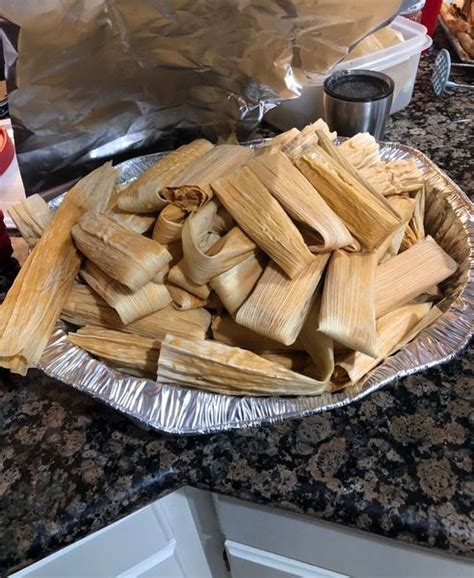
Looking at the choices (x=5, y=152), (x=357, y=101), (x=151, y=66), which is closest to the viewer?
(x=151, y=66)

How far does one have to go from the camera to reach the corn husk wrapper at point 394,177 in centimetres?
66

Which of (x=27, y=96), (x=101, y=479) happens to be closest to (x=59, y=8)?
(x=27, y=96)

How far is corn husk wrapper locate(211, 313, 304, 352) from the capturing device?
1.90 ft

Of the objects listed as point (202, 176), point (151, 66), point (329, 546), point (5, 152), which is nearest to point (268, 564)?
point (329, 546)

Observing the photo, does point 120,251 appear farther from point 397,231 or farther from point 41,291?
point 397,231

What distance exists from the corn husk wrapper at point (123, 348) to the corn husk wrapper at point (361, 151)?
344 millimetres

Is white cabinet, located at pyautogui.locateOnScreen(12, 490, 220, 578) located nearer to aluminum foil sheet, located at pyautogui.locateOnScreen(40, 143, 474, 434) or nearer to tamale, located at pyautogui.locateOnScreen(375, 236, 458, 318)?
aluminum foil sheet, located at pyautogui.locateOnScreen(40, 143, 474, 434)

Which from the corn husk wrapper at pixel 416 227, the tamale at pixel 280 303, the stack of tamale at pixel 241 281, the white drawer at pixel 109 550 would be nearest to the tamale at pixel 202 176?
the stack of tamale at pixel 241 281

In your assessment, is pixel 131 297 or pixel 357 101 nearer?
pixel 131 297

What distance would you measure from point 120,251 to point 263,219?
0.50 ft

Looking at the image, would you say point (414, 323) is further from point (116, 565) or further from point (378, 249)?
point (116, 565)

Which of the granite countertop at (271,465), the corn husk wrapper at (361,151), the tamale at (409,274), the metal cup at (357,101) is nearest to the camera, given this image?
the granite countertop at (271,465)

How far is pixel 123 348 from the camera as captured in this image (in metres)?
0.57

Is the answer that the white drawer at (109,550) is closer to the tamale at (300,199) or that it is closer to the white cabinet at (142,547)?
the white cabinet at (142,547)
